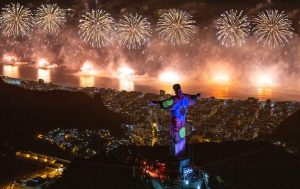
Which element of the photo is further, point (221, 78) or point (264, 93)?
point (221, 78)

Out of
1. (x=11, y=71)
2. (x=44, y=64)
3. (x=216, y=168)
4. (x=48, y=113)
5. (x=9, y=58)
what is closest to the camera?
(x=216, y=168)

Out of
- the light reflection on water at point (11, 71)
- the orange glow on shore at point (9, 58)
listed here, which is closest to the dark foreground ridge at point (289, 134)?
the light reflection on water at point (11, 71)

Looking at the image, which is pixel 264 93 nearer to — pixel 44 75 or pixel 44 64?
pixel 44 75

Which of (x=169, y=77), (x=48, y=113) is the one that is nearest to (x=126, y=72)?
(x=169, y=77)

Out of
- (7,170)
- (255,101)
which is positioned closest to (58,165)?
(7,170)

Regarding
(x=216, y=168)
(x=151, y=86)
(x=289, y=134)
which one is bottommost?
(x=216, y=168)

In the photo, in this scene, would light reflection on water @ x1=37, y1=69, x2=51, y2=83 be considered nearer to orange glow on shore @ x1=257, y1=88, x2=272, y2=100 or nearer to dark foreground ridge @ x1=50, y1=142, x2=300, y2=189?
orange glow on shore @ x1=257, y1=88, x2=272, y2=100

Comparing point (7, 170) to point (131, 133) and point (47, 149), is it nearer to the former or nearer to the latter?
point (47, 149)
